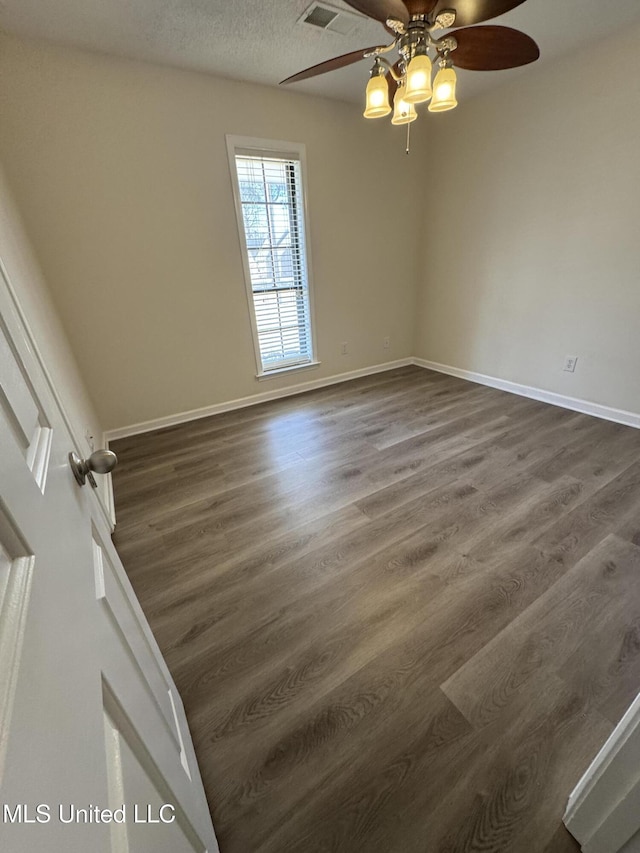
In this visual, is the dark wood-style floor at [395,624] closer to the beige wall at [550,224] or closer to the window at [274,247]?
the beige wall at [550,224]

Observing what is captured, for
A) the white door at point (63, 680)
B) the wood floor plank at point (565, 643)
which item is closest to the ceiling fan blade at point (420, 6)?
the white door at point (63, 680)

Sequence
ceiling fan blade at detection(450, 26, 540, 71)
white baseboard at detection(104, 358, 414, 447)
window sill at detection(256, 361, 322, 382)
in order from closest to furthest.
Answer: ceiling fan blade at detection(450, 26, 540, 71) < white baseboard at detection(104, 358, 414, 447) < window sill at detection(256, 361, 322, 382)

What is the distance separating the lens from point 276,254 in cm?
305

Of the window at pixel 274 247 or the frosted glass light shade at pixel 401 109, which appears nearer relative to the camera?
the frosted glass light shade at pixel 401 109

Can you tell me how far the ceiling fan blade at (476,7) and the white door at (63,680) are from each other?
171 cm

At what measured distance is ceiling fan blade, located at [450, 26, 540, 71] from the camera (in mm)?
1333

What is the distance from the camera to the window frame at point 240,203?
2.62 metres

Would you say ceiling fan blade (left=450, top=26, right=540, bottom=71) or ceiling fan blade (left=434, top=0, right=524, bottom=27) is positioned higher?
ceiling fan blade (left=434, top=0, right=524, bottom=27)

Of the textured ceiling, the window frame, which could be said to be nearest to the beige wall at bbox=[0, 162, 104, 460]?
the textured ceiling

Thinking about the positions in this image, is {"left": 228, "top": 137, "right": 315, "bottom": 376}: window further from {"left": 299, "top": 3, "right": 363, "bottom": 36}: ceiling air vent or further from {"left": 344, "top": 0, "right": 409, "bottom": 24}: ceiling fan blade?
{"left": 344, "top": 0, "right": 409, "bottom": 24}: ceiling fan blade

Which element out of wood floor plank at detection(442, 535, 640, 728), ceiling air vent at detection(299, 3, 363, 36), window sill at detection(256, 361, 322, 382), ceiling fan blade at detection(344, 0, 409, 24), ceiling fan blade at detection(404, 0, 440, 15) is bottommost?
wood floor plank at detection(442, 535, 640, 728)

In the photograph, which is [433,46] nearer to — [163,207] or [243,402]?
[163,207]

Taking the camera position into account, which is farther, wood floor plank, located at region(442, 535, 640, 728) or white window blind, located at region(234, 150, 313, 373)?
white window blind, located at region(234, 150, 313, 373)

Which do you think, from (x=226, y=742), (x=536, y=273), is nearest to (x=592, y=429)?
(x=536, y=273)
